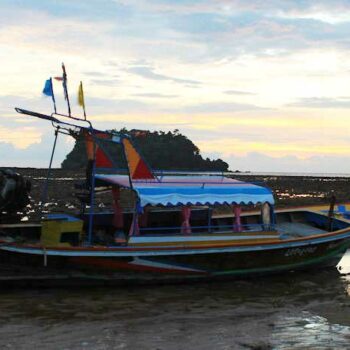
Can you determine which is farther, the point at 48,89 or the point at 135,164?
the point at 135,164

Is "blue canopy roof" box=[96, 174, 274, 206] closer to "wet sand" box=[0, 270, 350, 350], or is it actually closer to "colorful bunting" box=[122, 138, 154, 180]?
"colorful bunting" box=[122, 138, 154, 180]

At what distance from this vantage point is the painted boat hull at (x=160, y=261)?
9.97 meters

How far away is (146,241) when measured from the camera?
10914 mm

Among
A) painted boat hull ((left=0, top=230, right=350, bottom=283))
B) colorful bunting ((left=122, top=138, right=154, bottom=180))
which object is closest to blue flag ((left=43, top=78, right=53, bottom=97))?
colorful bunting ((left=122, top=138, right=154, bottom=180))

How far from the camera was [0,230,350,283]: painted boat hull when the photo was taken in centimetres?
997

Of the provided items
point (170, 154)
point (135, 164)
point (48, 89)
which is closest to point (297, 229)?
point (135, 164)

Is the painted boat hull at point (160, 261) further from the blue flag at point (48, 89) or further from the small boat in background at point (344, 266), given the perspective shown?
the blue flag at point (48, 89)

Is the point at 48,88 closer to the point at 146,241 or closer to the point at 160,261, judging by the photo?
the point at 146,241

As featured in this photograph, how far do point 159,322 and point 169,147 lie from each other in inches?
3468

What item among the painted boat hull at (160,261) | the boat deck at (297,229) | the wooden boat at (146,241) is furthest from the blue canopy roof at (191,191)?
the boat deck at (297,229)

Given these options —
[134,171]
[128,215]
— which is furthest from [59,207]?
[134,171]

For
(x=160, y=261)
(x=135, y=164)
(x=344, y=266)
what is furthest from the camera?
(x=344, y=266)

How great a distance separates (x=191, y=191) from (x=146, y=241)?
147cm

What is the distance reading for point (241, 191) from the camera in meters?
11.6
